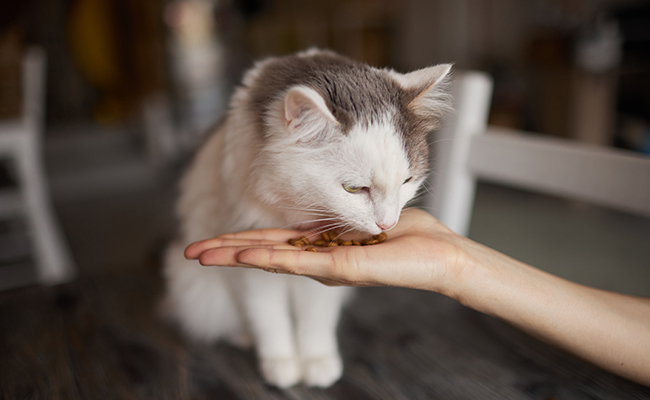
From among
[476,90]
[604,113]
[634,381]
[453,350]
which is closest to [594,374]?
[634,381]

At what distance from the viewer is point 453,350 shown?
0.84 m

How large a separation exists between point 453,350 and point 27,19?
17.0 feet

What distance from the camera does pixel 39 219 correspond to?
6.93ft

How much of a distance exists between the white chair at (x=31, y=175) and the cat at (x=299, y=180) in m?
1.21

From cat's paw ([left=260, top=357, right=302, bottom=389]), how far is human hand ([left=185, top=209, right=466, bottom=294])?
28 cm

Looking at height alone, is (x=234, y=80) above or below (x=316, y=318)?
above

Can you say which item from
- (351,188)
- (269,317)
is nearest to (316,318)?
(269,317)

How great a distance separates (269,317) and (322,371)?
0.17 m

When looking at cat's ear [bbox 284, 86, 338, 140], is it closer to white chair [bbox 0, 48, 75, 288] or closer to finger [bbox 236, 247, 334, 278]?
finger [bbox 236, 247, 334, 278]

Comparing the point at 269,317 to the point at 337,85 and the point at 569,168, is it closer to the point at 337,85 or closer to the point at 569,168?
the point at 337,85

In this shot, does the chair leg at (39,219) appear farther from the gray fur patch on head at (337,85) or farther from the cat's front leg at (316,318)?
the gray fur patch on head at (337,85)

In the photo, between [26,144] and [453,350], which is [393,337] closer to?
[453,350]

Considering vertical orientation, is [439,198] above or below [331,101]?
below

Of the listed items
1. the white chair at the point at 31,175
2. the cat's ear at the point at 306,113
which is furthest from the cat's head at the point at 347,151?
the white chair at the point at 31,175
